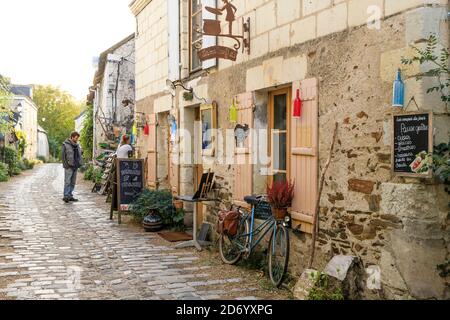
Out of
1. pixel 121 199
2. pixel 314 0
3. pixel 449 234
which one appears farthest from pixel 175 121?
pixel 449 234

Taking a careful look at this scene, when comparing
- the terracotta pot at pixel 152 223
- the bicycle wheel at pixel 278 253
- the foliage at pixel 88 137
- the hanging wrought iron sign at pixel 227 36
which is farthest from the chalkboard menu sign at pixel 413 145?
the foliage at pixel 88 137

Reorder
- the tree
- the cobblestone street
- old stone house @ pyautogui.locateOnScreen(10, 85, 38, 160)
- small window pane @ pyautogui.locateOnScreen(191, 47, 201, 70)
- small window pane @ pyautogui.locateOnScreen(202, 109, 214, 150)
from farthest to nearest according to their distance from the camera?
the tree
old stone house @ pyautogui.locateOnScreen(10, 85, 38, 160)
small window pane @ pyautogui.locateOnScreen(191, 47, 201, 70)
small window pane @ pyautogui.locateOnScreen(202, 109, 214, 150)
the cobblestone street

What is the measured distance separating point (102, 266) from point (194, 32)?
13.9 ft

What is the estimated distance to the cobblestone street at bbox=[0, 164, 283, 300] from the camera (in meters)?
4.84

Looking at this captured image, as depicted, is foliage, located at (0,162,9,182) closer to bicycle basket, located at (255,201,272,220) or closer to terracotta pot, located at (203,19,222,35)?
terracotta pot, located at (203,19,222,35)

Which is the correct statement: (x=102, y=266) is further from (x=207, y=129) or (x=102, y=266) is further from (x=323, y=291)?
(x=323, y=291)

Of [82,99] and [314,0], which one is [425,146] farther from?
[82,99]

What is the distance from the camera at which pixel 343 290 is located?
13.4 feet

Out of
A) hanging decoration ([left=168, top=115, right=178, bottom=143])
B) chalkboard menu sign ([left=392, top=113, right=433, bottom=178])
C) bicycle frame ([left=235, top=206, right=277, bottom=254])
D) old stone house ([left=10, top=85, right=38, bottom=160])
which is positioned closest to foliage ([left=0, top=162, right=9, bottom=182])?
hanging decoration ([left=168, top=115, right=178, bottom=143])

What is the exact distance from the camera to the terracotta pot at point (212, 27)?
6040 millimetres

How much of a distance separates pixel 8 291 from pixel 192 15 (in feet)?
17.3

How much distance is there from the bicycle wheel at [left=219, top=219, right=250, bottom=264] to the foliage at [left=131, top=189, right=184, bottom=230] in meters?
1.99

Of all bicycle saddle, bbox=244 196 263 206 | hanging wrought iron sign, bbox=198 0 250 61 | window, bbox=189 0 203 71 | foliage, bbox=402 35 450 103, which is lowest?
bicycle saddle, bbox=244 196 263 206

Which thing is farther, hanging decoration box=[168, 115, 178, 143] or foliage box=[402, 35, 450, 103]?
hanging decoration box=[168, 115, 178, 143]
